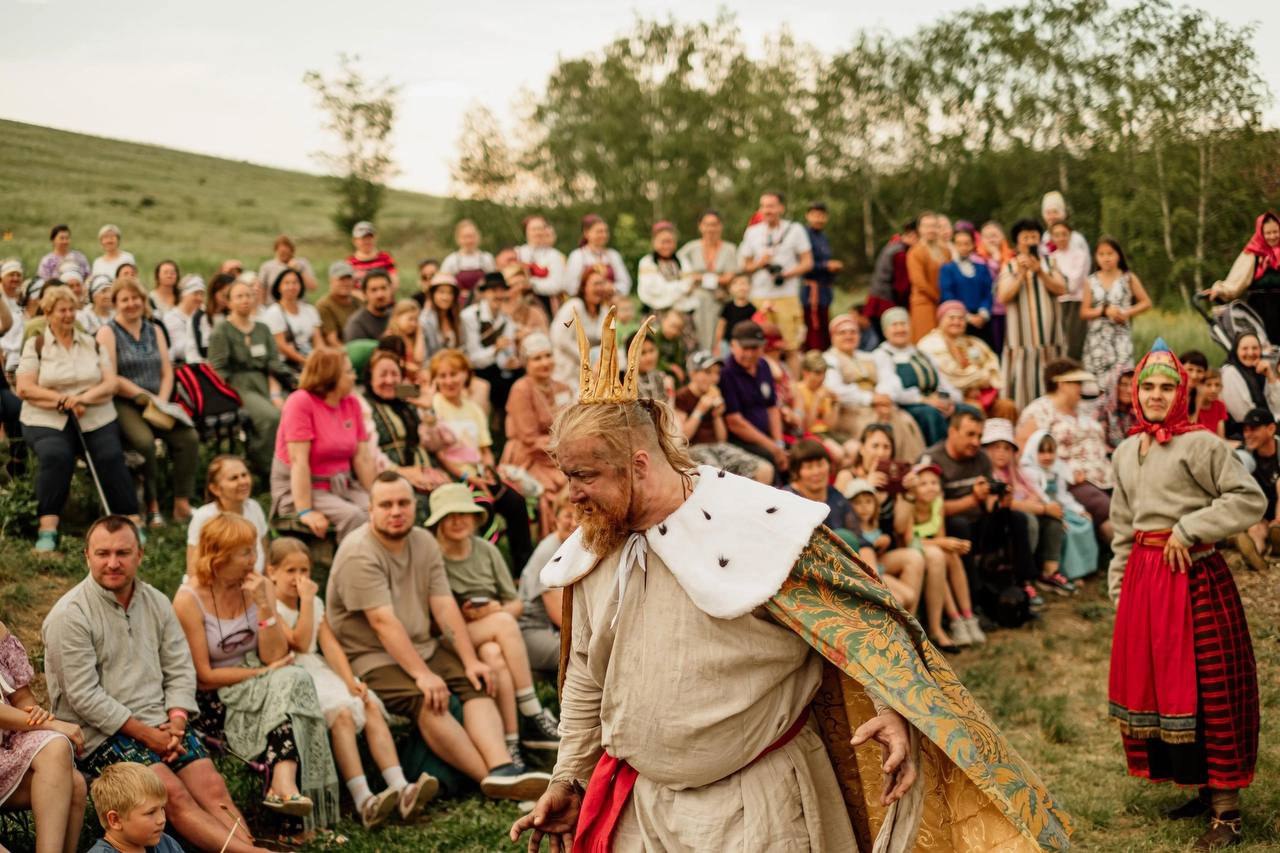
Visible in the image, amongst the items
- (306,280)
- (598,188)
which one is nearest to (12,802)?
(306,280)

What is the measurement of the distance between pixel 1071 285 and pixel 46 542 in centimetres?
917

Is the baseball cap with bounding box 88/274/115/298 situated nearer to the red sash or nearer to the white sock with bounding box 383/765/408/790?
the white sock with bounding box 383/765/408/790

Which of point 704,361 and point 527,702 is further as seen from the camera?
point 704,361

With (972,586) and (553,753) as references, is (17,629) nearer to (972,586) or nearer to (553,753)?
(553,753)

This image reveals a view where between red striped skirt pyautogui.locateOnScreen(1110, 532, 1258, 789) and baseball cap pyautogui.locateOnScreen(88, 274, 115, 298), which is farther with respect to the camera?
baseball cap pyautogui.locateOnScreen(88, 274, 115, 298)

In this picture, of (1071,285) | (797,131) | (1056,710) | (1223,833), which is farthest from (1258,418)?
(797,131)

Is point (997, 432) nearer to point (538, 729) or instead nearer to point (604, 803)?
point (538, 729)

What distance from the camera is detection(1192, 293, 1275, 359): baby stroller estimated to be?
10.8m

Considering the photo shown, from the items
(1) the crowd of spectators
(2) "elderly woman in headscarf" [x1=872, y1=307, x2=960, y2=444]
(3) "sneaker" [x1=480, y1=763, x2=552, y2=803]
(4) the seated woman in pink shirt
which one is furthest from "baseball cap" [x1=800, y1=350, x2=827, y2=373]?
(3) "sneaker" [x1=480, y1=763, x2=552, y2=803]

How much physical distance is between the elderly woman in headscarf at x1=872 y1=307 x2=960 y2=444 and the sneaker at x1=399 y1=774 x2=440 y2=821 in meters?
5.99

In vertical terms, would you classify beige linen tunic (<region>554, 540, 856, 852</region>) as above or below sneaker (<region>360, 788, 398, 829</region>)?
above

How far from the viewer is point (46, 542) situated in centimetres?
781

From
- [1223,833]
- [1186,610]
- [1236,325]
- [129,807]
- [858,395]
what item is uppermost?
[1236,325]

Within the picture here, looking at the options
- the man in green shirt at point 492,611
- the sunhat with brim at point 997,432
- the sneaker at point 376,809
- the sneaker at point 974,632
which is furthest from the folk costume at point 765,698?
the sunhat with brim at point 997,432
